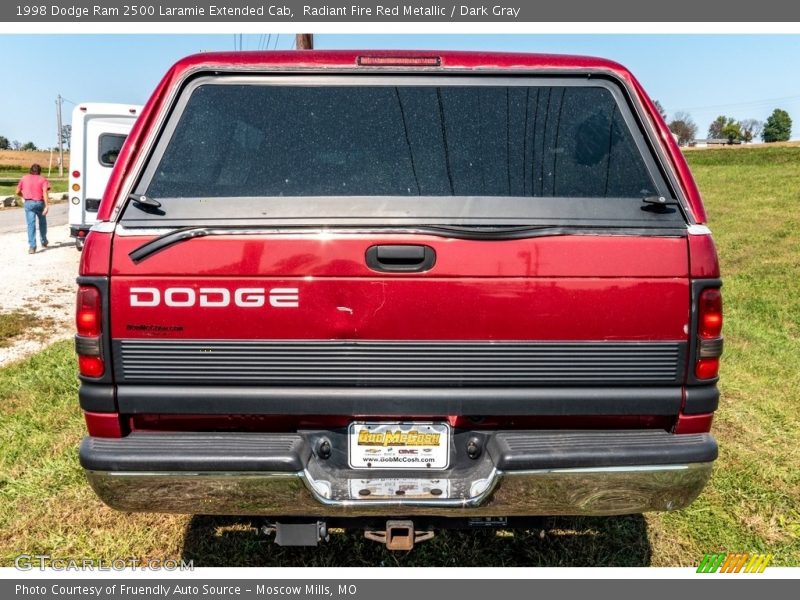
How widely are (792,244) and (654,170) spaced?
12.2 m

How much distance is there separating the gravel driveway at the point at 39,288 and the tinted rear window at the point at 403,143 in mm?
4898

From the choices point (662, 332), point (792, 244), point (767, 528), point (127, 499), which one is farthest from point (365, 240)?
point (792, 244)

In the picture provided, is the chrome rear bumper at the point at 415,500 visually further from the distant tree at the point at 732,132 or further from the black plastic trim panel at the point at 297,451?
the distant tree at the point at 732,132

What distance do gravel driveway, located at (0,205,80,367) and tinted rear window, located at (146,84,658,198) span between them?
193 inches

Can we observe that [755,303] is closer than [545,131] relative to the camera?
No

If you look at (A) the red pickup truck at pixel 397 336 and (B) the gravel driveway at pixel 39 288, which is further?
(B) the gravel driveway at pixel 39 288

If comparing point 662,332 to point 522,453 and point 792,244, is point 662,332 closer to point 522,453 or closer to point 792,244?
point 522,453

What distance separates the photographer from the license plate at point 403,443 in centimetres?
243

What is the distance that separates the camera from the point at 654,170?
99.1 inches

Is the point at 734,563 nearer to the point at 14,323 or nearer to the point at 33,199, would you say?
the point at 14,323

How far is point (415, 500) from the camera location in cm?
239

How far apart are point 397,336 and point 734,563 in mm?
2237

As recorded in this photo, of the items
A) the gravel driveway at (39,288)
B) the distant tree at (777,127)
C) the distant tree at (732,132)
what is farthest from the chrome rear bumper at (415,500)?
the distant tree at (777,127)

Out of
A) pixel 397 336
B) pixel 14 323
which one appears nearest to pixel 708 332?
pixel 397 336
